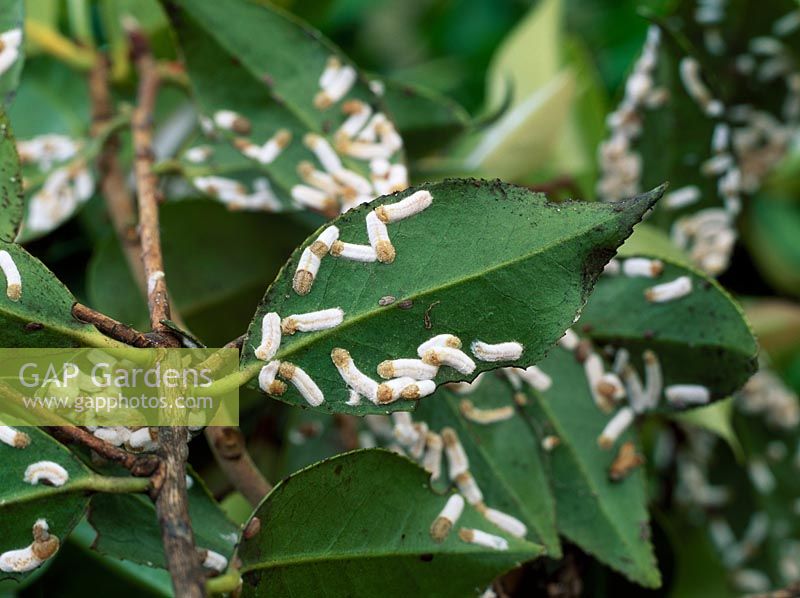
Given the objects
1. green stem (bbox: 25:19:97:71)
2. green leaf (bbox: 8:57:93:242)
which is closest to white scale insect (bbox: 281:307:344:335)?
green leaf (bbox: 8:57:93:242)

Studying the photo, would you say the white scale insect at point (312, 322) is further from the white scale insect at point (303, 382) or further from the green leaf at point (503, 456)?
the green leaf at point (503, 456)

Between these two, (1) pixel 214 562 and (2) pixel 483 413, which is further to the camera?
(2) pixel 483 413

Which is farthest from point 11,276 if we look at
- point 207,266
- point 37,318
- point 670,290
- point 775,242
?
point 775,242

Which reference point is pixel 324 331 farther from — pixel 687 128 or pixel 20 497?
pixel 687 128

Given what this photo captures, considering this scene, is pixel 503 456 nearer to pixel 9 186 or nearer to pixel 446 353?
pixel 446 353

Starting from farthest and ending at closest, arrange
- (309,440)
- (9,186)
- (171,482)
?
(309,440)
(9,186)
(171,482)

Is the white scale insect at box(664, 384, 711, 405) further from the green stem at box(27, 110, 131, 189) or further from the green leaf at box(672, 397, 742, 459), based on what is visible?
the green stem at box(27, 110, 131, 189)

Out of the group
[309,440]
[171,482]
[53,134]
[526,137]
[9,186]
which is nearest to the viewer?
[171,482]
